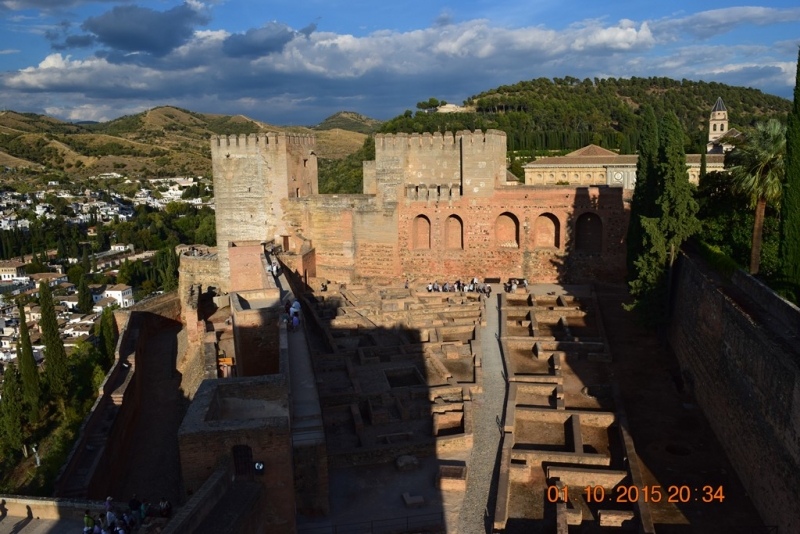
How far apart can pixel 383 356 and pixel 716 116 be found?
168 feet

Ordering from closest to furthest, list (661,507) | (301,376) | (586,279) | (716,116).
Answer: (661,507) < (301,376) < (586,279) < (716,116)

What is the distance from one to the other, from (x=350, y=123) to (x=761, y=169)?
121045 millimetres

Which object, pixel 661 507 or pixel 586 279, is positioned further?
pixel 586 279

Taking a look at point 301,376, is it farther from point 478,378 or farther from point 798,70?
point 798,70

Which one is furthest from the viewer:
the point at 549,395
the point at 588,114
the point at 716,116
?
the point at 588,114

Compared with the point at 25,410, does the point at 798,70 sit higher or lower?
higher

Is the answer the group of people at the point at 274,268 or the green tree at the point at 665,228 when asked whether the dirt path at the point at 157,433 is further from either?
the green tree at the point at 665,228

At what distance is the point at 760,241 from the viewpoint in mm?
14570

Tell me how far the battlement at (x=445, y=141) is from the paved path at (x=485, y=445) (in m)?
6.85

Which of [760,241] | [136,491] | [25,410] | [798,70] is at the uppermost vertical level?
[798,70]

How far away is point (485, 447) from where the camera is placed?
39.3 feet

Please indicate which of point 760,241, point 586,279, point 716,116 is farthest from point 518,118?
point 760,241

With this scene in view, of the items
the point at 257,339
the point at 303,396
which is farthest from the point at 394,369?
the point at 303,396

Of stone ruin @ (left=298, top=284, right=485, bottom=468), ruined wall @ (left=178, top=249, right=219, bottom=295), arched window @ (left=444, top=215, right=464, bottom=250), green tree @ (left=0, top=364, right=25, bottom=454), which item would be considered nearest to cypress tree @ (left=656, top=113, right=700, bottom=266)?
stone ruin @ (left=298, top=284, right=485, bottom=468)
